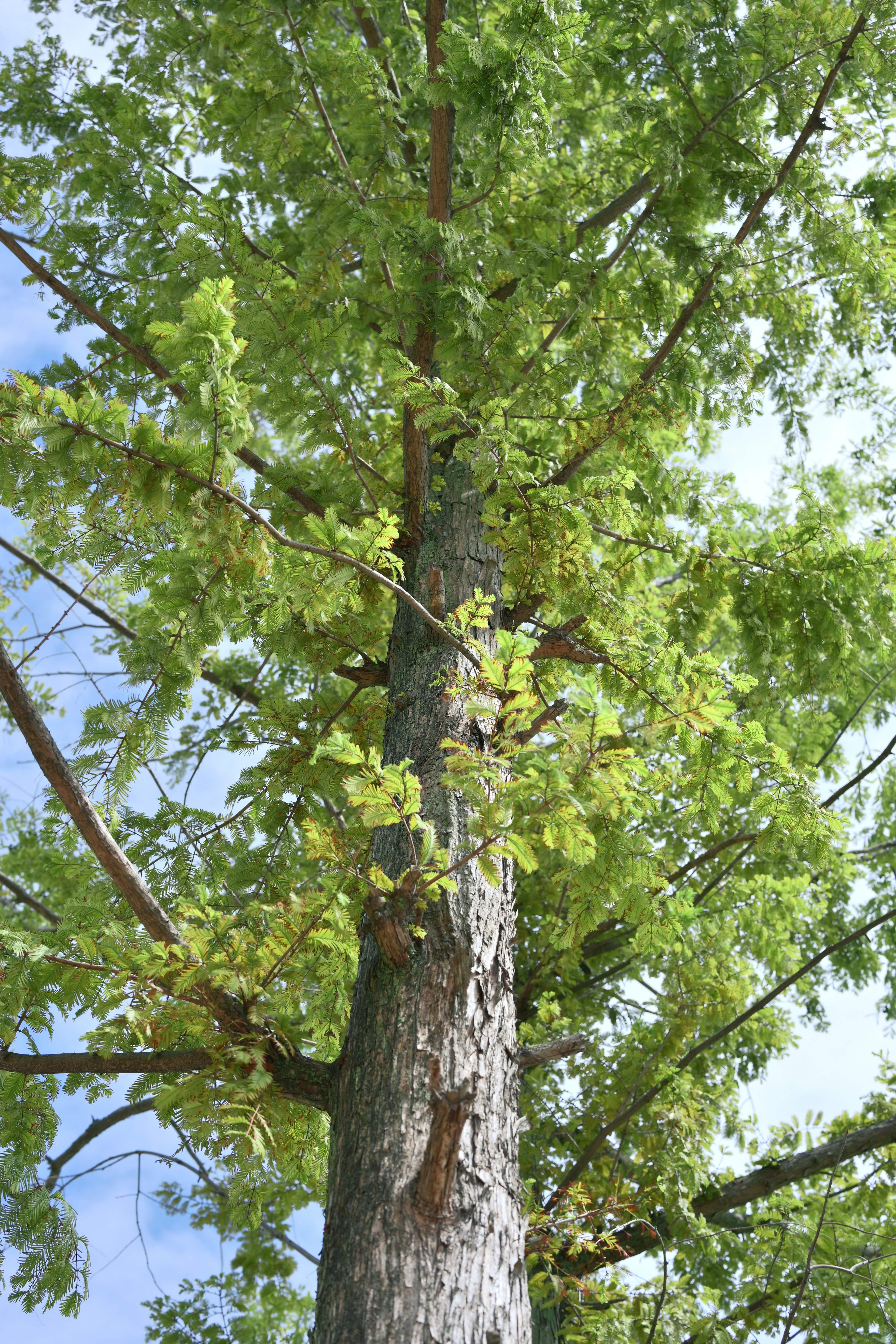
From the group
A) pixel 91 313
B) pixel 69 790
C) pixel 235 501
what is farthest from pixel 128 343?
pixel 69 790

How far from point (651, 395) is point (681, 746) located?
1.37 metres

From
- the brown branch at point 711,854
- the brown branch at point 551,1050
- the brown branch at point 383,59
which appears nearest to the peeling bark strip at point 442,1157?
the brown branch at point 551,1050

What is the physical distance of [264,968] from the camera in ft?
8.21

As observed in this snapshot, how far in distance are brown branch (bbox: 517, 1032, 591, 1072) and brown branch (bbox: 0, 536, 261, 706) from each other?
180 cm

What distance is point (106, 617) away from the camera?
210 inches

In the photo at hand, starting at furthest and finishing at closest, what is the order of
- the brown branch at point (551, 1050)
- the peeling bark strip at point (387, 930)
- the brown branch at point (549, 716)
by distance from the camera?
1. the brown branch at point (549, 716)
2. the brown branch at point (551, 1050)
3. the peeling bark strip at point (387, 930)

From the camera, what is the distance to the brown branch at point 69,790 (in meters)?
2.41

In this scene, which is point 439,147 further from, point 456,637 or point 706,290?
point 456,637

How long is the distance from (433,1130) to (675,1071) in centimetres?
246

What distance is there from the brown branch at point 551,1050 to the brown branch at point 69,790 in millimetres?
1055

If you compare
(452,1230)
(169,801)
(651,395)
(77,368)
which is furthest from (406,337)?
(452,1230)

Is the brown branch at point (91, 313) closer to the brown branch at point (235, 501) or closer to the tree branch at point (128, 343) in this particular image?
the tree branch at point (128, 343)

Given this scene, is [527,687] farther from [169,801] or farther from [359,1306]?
[169,801]

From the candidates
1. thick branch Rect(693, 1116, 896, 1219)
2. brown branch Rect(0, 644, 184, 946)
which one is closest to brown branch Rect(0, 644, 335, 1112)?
brown branch Rect(0, 644, 184, 946)
